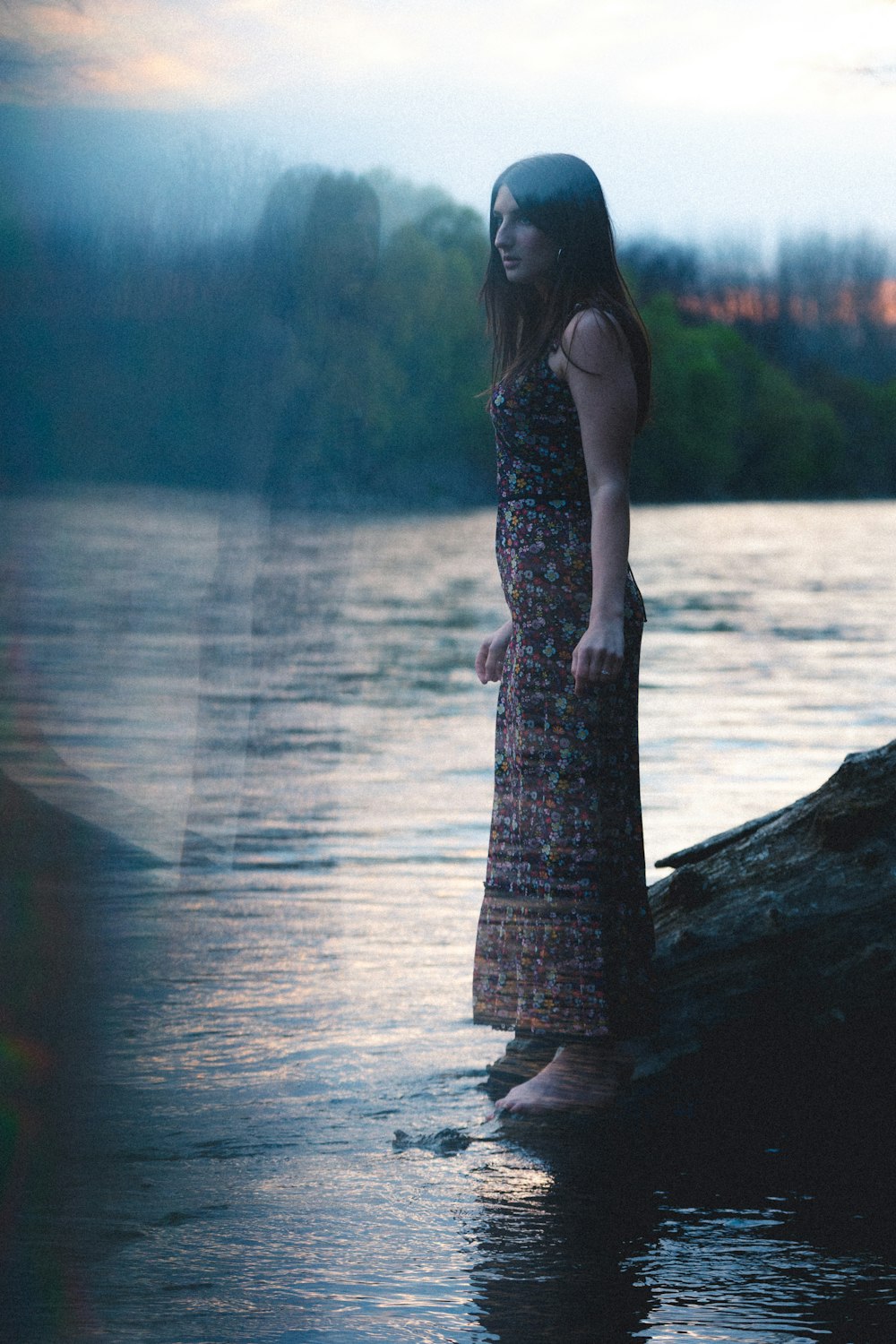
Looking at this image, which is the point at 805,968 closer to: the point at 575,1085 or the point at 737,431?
the point at 575,1085

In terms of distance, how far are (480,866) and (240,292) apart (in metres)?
2.18

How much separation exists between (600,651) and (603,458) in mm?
374

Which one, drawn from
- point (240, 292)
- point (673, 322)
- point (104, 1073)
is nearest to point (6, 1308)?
point (104, 1073)

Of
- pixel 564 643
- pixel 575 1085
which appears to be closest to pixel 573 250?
pixel 564 643

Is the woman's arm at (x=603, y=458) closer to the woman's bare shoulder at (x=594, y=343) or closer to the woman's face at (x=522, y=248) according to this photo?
the woman's bare shoulder at (x=594, y=343)

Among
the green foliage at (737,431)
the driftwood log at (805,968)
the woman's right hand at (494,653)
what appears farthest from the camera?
the green foliage at (737,431)

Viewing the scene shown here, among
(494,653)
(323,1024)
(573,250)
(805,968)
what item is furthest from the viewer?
(323,1024)

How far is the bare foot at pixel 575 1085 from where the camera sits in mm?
3664

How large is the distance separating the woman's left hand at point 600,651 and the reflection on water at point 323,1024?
3.02ft

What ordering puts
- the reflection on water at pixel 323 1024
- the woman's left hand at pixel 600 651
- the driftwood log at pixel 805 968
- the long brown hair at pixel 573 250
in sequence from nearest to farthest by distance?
the reflection on water at pixel 323 1024 < the woman's left hand at pixel 600 651 < the long brown hair at pixel 573 250 < the driftwood log at pixel 805 968

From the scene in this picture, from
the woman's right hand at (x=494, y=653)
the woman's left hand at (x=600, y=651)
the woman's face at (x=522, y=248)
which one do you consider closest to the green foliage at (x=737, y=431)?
the woman's right hand at (x=494, y=653)

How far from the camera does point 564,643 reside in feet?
11.7

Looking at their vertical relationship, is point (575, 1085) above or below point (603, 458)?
below

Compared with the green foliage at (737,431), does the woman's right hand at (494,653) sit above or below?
below
